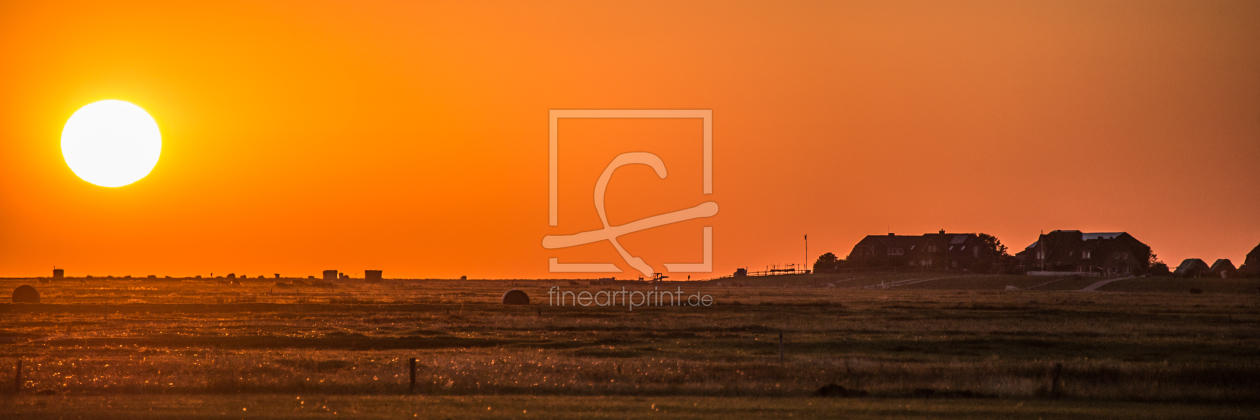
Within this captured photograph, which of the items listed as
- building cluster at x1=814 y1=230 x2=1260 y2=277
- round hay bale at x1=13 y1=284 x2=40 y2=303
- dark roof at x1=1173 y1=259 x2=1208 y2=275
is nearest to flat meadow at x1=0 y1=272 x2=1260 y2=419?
round hay bale at x1=13 y1=284 x2=40 y2=303

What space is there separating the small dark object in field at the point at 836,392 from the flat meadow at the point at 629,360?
0.13m

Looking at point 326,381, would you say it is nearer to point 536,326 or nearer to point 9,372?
point 9,372

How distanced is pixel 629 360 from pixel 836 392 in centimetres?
1205

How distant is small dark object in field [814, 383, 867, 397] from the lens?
103 ft

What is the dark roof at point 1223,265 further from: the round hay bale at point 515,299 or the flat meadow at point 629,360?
the round hay bale at point 515,299

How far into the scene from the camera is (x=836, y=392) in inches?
1241

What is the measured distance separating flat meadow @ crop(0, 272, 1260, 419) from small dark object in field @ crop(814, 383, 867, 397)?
0.13m

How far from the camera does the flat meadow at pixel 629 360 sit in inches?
1131

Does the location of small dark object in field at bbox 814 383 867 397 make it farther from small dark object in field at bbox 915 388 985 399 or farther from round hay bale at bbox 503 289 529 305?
round hay bale at bbox 503 289 529 305

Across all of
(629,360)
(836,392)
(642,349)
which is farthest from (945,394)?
(642,349)

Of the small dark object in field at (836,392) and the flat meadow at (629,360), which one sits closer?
the flat meadow at (629,360)

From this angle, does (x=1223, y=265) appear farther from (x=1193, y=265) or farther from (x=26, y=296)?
(x=26, y=296)

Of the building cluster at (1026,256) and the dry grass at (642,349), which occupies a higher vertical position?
the building cluster at (1026,256)

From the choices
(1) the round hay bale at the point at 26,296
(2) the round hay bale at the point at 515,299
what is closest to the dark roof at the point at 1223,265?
Result: (2) the round hay bale at the point at 515,299
